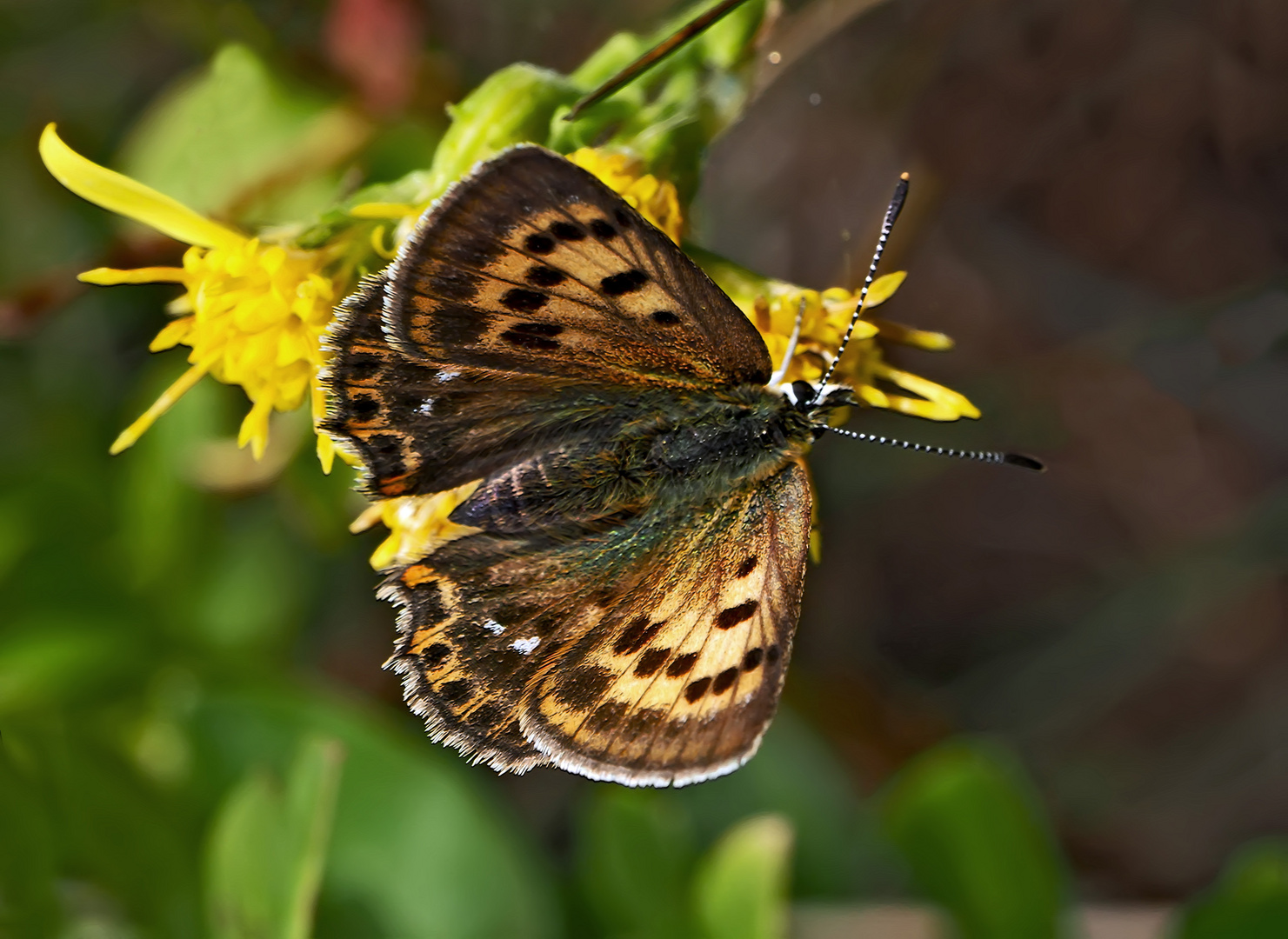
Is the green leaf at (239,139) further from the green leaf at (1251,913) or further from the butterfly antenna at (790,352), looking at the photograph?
the green leaf at (1251,913)

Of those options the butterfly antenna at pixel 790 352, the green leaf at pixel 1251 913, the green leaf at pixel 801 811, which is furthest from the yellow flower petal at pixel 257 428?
the green leaf at pixel 1251 913

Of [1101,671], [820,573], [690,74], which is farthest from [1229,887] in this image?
[690,74]

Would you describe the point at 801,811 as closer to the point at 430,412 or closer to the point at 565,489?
the point at 565,489

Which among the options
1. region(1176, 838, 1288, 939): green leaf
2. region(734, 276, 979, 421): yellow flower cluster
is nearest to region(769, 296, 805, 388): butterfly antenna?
region(734, 276, 979, 421): yellow flower cluster

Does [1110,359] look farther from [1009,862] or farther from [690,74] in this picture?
[690,74]

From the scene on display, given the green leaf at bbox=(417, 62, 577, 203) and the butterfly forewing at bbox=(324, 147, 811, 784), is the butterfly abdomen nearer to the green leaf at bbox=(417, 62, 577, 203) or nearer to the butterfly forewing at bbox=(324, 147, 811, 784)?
the butterfly forewing at bbox=(324, 147, 811, 784)

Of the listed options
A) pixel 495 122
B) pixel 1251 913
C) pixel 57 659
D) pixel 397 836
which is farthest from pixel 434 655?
pixel 1251 913
